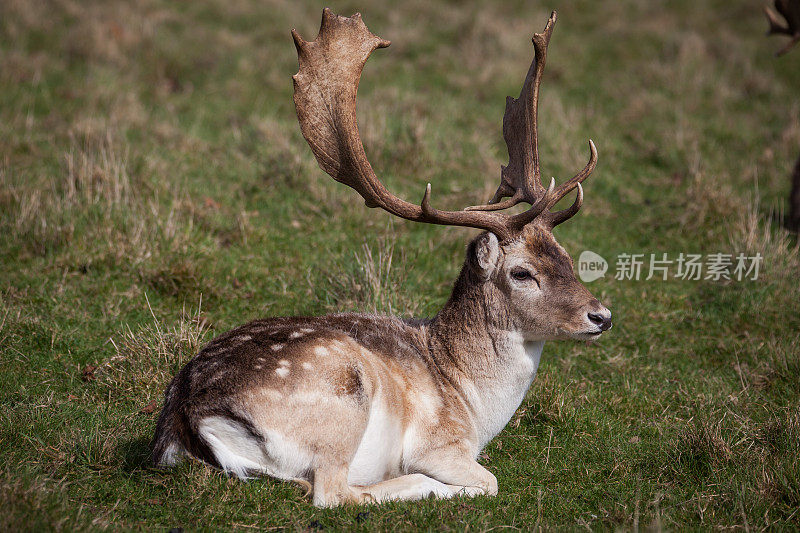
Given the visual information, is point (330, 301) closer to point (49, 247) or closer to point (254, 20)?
point (49, 247)

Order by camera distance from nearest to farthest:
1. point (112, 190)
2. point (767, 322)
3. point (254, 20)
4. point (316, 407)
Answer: point (316, 407) < point (767, 322) < point (112, 190) < point (254, 20)

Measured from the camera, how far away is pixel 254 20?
13430mm

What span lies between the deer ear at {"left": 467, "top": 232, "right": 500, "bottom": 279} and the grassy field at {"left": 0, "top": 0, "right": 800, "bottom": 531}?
44.2 inches

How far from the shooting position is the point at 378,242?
23.4ft

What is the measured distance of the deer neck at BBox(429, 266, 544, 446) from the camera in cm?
469

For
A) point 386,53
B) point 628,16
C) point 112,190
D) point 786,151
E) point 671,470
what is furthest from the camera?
point 628,16

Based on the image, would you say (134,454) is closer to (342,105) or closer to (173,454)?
(173,454)

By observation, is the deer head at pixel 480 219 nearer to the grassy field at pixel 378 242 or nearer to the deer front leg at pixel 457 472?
the deer front leg at pixel 457 472

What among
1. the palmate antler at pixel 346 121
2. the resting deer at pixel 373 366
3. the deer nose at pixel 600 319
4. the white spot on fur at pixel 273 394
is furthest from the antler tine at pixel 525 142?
the white spot on fur at pixel 273 394

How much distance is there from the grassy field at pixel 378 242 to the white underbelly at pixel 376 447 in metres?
0.29

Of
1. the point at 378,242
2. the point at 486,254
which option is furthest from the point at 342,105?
the point at 378,242

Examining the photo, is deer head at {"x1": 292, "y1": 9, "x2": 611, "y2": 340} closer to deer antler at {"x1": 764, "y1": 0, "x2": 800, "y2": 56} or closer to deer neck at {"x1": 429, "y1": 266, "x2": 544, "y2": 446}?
deer neck at {"x1": 429, "y1": 266, "x2": 544, "y2": 446}

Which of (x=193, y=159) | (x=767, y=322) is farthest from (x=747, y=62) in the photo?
(x=193, y=159)

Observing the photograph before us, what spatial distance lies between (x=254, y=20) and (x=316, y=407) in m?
10.7
